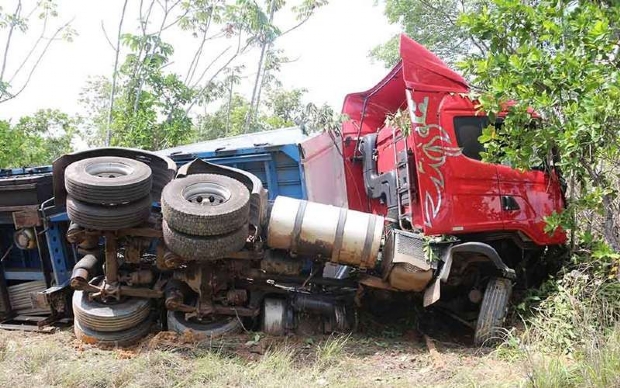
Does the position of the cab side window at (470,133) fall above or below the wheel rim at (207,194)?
above

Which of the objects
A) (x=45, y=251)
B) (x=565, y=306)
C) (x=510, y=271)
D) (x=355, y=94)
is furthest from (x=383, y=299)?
(x=45, y=251)

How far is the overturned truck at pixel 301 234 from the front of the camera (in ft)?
13.9

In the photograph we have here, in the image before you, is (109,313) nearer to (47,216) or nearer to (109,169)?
(47,216)

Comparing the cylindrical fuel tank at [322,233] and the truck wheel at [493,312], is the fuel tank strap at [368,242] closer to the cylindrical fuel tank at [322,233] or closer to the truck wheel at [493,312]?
the cylindrical fuel tank at [322,233]

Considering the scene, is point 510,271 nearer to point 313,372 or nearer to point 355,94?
point 313,372

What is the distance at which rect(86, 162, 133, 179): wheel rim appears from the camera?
4363 millimetres

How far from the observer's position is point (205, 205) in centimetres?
415

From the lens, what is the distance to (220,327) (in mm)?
4594

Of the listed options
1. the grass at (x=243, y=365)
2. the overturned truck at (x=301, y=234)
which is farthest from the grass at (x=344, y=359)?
the overturned truck at (x=301, y=234)

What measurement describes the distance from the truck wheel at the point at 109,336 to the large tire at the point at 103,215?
95cm

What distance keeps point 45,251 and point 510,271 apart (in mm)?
4503

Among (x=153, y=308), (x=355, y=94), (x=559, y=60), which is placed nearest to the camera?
(x=559, y=60)

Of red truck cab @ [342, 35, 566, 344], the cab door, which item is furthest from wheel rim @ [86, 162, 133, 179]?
the cab door

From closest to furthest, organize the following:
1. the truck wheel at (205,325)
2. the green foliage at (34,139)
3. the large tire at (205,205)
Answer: the large tire at (205,205), the truck wheel at (205,325), the green foliage at (34,139)
